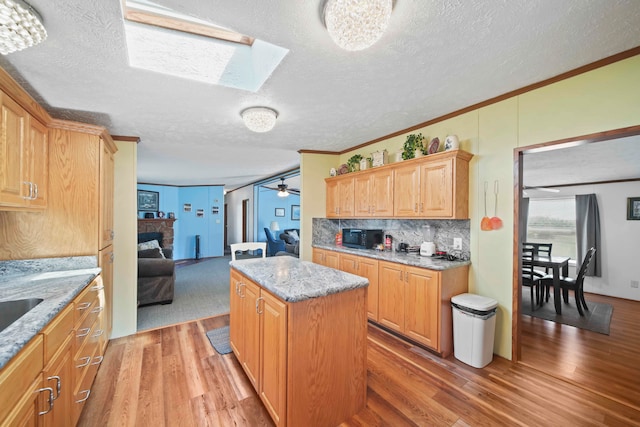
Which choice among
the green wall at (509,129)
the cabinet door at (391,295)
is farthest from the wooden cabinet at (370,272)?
the green wall at (509,129)

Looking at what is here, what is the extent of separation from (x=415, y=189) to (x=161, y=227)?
6853 mm

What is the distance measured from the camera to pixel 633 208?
455 cm

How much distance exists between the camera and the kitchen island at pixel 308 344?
1443mm

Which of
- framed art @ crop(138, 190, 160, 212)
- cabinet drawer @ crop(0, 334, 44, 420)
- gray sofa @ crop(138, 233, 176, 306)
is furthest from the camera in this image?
framed art @ crop(138, 190, 160, 212)

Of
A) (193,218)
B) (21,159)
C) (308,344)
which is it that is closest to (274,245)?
(193,218)

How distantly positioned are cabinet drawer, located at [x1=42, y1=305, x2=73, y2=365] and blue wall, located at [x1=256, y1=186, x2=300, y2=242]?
24.4 ft

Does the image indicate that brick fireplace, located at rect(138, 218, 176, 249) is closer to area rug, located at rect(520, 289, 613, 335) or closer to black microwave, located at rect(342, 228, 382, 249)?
black microwave, located at rect(342, 228, 382, 249)

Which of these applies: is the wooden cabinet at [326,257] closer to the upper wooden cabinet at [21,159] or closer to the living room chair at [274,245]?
the upper wooden cabinet at [21,159]

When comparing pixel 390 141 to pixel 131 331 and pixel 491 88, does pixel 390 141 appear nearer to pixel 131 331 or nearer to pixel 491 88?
pixel 491 88

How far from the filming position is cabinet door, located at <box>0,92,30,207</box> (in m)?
1.44

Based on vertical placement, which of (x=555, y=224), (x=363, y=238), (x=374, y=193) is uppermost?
(x=374, y=193)

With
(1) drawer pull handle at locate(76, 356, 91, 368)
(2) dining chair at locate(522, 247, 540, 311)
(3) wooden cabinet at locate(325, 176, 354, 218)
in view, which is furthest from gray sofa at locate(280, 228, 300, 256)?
(1) drawer pull handle at locate(76, 356, 91, 368)

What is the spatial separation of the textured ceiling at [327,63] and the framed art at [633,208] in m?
4.79

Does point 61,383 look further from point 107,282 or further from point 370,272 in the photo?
point 370,272
